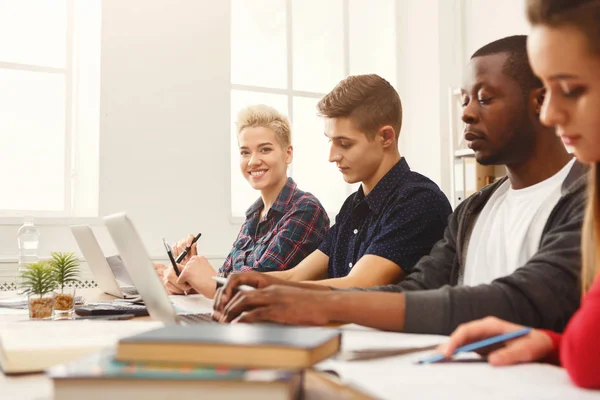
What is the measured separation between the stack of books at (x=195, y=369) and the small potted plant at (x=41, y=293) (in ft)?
3.06

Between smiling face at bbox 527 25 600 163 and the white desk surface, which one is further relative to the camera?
smiling face at bbox 527 25 600 163

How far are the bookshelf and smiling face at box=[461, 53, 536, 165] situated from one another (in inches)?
89.4

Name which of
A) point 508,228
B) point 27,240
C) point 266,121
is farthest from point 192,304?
point 27,240

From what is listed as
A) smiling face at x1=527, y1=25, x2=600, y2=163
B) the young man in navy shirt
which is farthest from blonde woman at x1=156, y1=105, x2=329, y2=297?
smiling face at x1=527, y1=25, x2=600, y2=163

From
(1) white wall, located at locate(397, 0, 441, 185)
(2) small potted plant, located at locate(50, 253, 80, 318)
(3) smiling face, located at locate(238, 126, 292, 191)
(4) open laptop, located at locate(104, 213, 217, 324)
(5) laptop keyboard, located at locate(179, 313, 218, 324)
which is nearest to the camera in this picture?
(4) open laptop, located at locate(104, 213, 217, 324)

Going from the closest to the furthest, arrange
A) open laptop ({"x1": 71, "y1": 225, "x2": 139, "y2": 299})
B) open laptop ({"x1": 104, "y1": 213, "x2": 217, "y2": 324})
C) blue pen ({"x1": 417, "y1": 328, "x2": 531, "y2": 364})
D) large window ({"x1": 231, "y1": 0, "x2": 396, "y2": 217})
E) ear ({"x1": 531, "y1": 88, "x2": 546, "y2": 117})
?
blue pen ({"x1": 417, "y1": 328, "x2": 531, "y2": 364})
open laptop ({"x1": 104, "y1": 213, "x2": 217, "y2": 324})
ear ({"x1": 531, "y1": 88, "x2": 546, "y2": 117})
open laptop ({"x1": 71, "y1": 225, "x2": 139, "y2": 299})
large window ({"x1": 231, "y1": 0, "x2": 396, "y2": 217})

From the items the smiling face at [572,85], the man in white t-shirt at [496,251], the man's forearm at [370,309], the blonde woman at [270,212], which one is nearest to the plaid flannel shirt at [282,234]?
the blonde woman at [270,212]

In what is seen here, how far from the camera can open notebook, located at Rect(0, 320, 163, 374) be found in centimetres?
83

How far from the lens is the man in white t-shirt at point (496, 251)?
1050mm

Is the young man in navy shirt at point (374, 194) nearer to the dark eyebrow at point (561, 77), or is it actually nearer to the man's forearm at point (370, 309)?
the man's forearm at point (370, 309)

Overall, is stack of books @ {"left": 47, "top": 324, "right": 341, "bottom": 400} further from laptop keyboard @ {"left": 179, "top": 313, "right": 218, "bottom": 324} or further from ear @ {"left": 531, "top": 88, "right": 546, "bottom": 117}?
ear @ {"left": 531, "top": 88, "right": 546, "bottom": 117}

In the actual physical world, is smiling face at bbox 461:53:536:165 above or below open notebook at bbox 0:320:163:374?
above

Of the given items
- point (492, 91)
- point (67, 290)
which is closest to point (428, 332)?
point (492, 91)

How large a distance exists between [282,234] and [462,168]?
180cm
